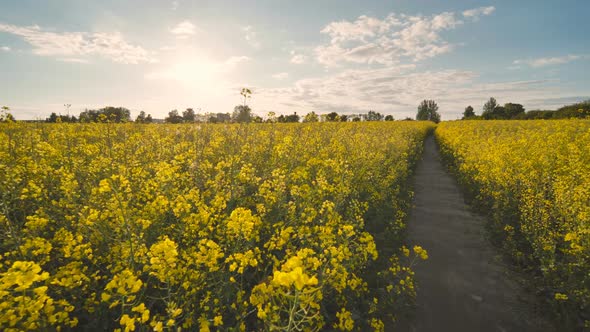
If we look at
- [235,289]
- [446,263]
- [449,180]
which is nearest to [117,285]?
[235,289]

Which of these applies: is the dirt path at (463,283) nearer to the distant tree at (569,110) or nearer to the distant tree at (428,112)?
the distant tree at (569,110)

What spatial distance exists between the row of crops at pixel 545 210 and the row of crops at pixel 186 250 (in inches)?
79.6

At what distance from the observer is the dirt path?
3.51m

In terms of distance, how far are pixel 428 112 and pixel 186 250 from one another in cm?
10553

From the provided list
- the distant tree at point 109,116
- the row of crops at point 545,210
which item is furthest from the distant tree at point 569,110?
the distant tree at point 109,116

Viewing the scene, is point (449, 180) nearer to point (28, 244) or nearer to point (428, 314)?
point (428, 314)

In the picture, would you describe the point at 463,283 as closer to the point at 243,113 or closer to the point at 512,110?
the point at 243,113

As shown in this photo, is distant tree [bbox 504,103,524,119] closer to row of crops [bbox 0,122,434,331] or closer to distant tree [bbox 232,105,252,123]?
row of crops [bbox 0,122,434,331]

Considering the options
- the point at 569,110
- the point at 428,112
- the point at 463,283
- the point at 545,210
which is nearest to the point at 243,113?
the point at 463,283

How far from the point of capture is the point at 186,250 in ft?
8.75

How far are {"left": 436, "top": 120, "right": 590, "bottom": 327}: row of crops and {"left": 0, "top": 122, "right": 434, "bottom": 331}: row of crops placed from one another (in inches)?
79.6

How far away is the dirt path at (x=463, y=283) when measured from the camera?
138 inches

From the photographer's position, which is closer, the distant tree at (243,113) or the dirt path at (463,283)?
the dirt path at (463,283)

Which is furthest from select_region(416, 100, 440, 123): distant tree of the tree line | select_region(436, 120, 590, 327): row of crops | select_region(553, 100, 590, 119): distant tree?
select_region(436, 120, 590, 327): row of crops
